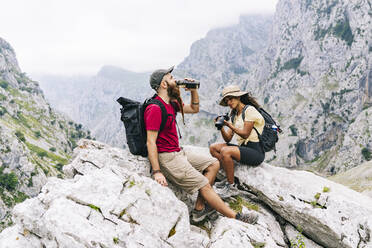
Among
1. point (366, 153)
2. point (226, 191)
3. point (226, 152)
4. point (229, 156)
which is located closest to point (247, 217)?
point (226, 191)

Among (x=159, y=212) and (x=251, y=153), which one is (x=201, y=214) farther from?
(x=251, y=153)

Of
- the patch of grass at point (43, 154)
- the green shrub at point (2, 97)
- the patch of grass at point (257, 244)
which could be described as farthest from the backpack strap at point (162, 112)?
the green shrub at point (2, 97)

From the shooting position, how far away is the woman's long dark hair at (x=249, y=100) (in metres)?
10.9

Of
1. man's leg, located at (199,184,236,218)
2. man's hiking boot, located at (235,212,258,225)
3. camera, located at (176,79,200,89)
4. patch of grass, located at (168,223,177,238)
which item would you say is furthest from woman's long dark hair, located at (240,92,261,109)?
patch of grass, located at (168,223,177,238)

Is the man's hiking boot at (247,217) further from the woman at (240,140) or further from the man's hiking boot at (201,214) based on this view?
the woman at (240,140)

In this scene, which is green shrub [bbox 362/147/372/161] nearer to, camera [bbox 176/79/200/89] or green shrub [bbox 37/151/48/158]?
camera [bbox 176/79/200/89]

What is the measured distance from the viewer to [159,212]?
7645 millimetres

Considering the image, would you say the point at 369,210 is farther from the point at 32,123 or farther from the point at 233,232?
the point at 32,123

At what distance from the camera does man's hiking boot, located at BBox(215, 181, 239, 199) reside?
10.6 m

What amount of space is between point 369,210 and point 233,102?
663 centimetres

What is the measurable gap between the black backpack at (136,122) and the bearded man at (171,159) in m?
0.23

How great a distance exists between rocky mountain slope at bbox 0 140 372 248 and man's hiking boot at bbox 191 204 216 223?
25cm

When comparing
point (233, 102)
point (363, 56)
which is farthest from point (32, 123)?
point (363, 56)

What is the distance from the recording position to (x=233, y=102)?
10836mm
